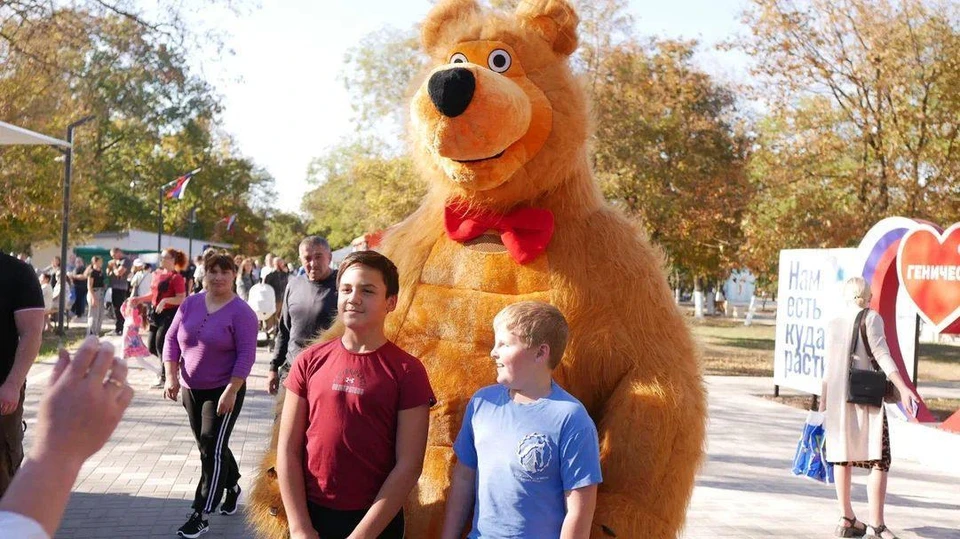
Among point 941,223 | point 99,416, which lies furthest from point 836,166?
point 99,416

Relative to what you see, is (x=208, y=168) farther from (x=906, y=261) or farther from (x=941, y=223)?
(x=906, y=261)

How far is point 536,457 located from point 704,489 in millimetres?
4973

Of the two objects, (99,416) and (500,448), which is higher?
(99,416)

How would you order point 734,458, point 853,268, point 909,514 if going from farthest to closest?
point 853,268, point 734,458, point 909,514

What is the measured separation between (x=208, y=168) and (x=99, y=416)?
1971 inches

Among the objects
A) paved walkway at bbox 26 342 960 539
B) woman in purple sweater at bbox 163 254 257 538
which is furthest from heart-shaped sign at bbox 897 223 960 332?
woman in purple sweater at bbox 163 254 257 538

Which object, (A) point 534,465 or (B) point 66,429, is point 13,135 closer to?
(A) point 534,465

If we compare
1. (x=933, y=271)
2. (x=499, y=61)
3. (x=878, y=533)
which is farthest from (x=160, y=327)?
(x=933, y=271)

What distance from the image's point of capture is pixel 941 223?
49.6 feet

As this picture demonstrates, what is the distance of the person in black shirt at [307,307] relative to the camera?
6.15 metres

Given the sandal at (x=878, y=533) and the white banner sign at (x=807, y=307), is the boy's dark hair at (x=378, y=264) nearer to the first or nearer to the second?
the sandal at (x=878, y=533)

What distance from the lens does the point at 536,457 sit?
2609mm

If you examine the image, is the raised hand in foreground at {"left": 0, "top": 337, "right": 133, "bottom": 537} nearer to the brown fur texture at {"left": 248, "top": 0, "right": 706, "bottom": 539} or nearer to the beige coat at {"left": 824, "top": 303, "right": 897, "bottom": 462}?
the brown fur texture at {"left": 248, "top": 0, "right": 706, "bottom": 539}

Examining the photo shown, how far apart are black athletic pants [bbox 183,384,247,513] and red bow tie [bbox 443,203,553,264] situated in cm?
278
